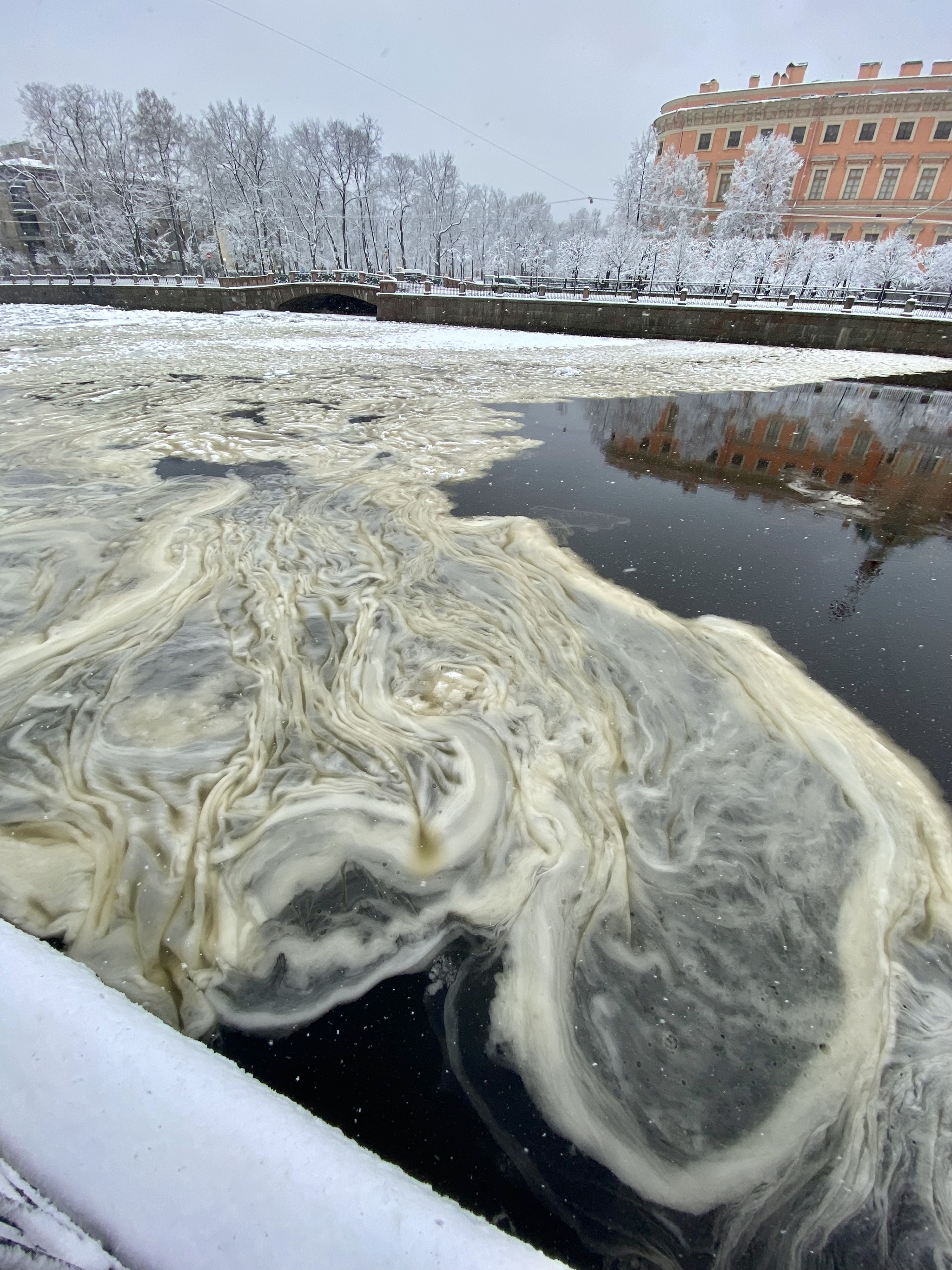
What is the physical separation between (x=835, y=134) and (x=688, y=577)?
56.6m

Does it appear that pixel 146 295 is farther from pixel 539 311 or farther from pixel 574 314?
pixel 574 314

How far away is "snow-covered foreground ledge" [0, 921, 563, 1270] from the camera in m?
0.92

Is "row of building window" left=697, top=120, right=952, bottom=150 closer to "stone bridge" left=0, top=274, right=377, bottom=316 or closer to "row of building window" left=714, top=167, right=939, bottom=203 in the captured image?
"row of building window" left=714, top=167, right=939, bottom=203

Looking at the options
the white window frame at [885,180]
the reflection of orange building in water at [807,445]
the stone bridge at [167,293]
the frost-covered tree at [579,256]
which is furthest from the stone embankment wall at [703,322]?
the white window frame at [885,180]

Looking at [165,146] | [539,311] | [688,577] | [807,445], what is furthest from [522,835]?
[165,146]

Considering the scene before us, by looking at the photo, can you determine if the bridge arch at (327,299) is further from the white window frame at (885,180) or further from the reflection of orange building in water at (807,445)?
the white window frame at (885,180)

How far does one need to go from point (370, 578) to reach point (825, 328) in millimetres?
20565

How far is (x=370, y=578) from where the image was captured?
13.7 feet

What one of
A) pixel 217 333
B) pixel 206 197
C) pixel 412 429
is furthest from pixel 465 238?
pixel 412 429

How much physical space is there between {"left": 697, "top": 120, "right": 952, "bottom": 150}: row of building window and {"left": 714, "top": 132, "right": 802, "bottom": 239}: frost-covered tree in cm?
443

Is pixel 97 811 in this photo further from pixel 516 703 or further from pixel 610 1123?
pixel 610 1123

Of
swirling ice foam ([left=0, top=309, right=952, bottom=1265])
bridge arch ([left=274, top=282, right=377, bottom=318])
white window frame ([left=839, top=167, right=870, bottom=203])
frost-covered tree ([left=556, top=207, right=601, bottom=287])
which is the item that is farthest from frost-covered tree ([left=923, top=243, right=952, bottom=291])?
swirling ice foam ([left=0, top=309, right=952, bottom=1265])

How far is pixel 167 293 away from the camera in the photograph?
2472cm

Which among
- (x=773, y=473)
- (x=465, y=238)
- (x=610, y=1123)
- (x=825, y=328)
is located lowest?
(x=610, y=1123)
